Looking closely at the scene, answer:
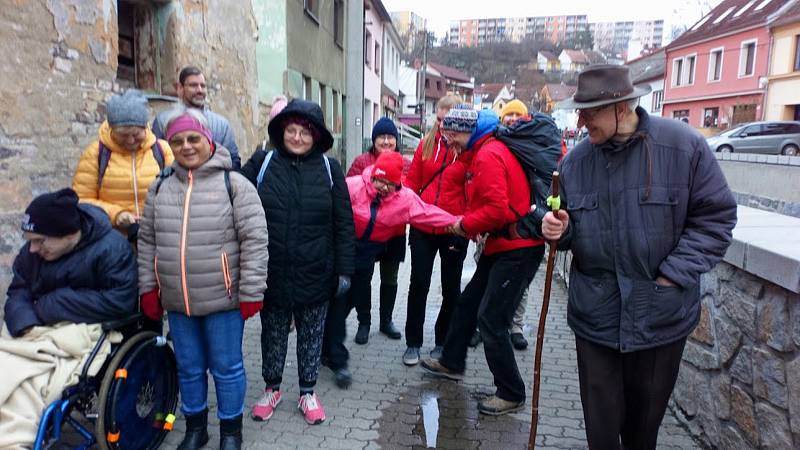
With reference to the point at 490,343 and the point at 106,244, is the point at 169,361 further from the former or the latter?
the point at 490,343

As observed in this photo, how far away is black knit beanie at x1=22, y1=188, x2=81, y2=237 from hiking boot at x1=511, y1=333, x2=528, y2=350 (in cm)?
334

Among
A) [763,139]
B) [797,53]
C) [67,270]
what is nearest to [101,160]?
[67,270]

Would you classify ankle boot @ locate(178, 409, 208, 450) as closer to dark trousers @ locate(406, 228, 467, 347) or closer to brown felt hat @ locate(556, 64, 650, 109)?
dark trousers @ locate(406, 228, 467, 347)

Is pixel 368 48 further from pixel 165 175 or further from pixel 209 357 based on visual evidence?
pixel 209 357

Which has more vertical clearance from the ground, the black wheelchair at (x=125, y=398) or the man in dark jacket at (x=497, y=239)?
the man in dark jacket at (x=497, y=239)

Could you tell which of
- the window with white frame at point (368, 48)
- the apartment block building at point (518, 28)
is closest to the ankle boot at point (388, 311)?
the window with white frame at point (368, 48)

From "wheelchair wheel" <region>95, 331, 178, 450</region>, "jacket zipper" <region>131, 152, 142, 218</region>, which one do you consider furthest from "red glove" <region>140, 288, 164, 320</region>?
"jacket zipper" <region>131, 152, 142, 218</region>

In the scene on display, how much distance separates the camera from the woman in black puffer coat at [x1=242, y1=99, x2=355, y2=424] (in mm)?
3156

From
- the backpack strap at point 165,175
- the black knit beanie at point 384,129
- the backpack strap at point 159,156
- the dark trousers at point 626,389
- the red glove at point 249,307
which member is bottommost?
the dark trousers at point 626,389

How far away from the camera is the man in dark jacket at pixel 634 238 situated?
2.21 m

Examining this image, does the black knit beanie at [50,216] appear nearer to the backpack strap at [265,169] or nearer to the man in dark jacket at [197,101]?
the backpack strap at [265,169]

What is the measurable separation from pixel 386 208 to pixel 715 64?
122 feet

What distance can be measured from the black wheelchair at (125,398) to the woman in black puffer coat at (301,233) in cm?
58

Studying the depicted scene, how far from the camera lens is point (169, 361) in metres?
3.14
